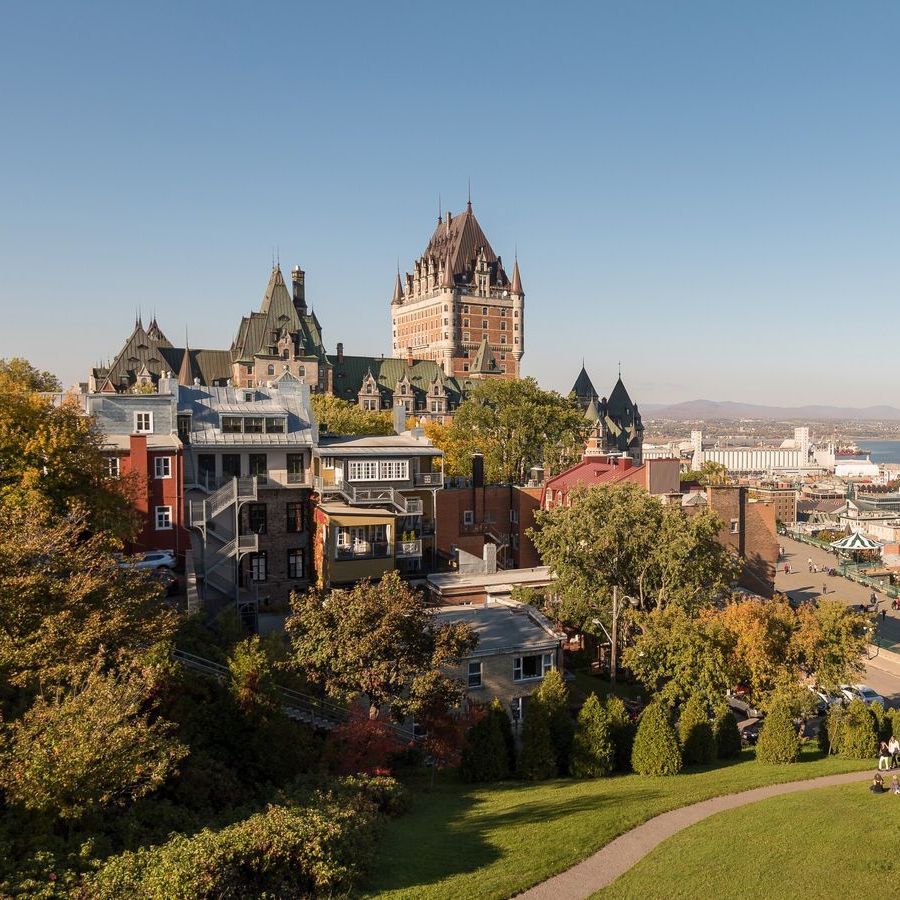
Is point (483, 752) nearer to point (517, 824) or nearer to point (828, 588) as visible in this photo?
point (517, 824)

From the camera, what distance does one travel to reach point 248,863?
1619cm

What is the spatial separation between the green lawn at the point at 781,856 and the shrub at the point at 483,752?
7.06 metres

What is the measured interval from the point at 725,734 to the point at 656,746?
4949 millimetres

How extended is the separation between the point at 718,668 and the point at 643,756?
19.7 ft

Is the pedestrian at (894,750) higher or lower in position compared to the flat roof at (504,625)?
lower

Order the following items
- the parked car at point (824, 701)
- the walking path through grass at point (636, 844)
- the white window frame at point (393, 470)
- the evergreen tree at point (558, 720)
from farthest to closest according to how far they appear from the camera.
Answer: the white window frame at point (393, 470) → the parked car at point (824, 701) → the evergreen tree at point (558, 720) → the walking path through grass at point (636, 844)

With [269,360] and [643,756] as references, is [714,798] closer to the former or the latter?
[643,756]

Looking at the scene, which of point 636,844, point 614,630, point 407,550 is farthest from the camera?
point 407,550

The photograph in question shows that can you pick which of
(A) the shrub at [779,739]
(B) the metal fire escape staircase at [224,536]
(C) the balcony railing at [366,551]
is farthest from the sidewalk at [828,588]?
(B) the metal fire escape staircase at [224,536]

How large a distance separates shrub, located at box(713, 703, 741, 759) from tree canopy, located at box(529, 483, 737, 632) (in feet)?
23.8

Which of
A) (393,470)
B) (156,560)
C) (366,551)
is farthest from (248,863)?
(393,470)

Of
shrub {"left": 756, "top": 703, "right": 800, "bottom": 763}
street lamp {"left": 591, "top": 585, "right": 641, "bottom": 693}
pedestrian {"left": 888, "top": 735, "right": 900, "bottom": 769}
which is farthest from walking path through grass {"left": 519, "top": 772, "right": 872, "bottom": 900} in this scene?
street lamp {"left": 591, "top": 585, "right": 641, "bottom": 693}

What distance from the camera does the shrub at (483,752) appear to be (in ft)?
88.8

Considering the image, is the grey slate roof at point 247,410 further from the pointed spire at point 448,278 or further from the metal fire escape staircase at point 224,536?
the pointed spire at point 448,278
